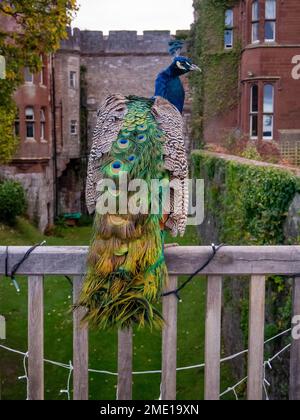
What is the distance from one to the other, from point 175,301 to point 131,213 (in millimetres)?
435

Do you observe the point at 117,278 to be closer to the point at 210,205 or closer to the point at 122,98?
the point at 122,98

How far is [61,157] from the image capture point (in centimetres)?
2678

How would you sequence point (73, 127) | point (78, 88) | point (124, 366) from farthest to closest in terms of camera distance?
point (73, 127) < point (78, 88) < point (124, 366)

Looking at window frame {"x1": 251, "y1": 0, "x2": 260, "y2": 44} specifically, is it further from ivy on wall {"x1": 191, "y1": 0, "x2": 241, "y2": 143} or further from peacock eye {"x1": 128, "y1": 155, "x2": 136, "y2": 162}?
peacock eye {"x1": 128, "y1": 155, "x2": 136, "y2": 162}


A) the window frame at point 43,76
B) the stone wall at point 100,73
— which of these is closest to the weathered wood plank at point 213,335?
Result: the window frame at point 43,76

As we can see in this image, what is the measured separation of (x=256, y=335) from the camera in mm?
2432

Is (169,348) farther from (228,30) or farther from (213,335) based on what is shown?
(228,30)

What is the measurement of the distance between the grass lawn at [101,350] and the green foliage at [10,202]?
6881 millimetres

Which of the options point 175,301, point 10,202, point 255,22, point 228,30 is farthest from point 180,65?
point 228,30

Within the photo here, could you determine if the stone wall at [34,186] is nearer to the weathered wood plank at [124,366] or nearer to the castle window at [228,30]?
the castle window at [228,30]

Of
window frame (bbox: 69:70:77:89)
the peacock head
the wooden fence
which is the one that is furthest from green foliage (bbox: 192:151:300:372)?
window frame (bbox: 69:70:77:89)

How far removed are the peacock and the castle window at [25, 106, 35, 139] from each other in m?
19.8

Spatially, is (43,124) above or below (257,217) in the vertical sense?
above
